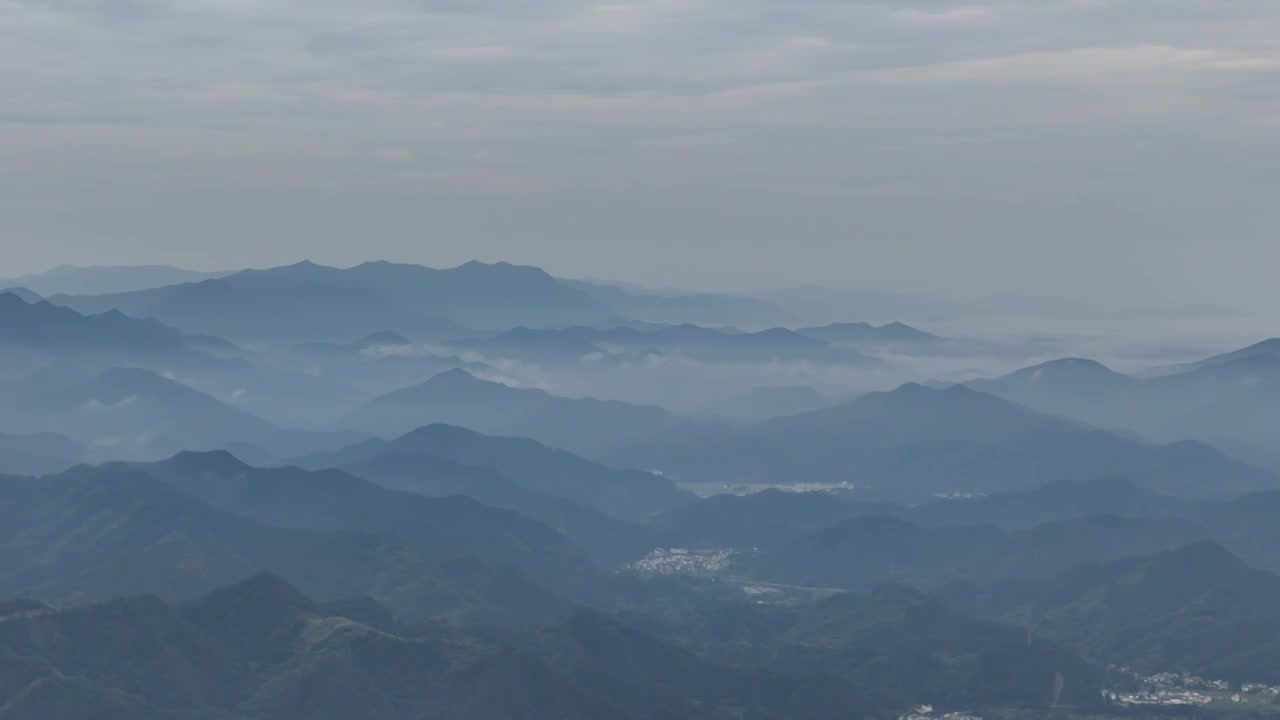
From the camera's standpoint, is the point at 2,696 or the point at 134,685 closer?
the point at 2,696

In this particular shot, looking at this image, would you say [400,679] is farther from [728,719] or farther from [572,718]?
[728,719]

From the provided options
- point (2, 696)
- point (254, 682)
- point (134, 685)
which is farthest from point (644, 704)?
point (2, 696)

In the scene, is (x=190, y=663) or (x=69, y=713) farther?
(x=190, y=663)

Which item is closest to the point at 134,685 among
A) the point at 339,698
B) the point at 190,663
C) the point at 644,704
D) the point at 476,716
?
the point at 190,663

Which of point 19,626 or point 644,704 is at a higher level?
point 19,626

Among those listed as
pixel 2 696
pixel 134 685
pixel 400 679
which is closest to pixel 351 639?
pixel 400 679

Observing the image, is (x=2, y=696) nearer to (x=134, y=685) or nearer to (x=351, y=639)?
(x=134, y=685)

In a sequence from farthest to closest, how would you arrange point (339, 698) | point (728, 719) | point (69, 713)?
point (728, 719), point (339, 698), point (69, 713)

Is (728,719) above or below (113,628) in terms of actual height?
below

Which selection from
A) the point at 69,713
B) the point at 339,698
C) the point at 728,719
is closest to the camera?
the point at 69,713
